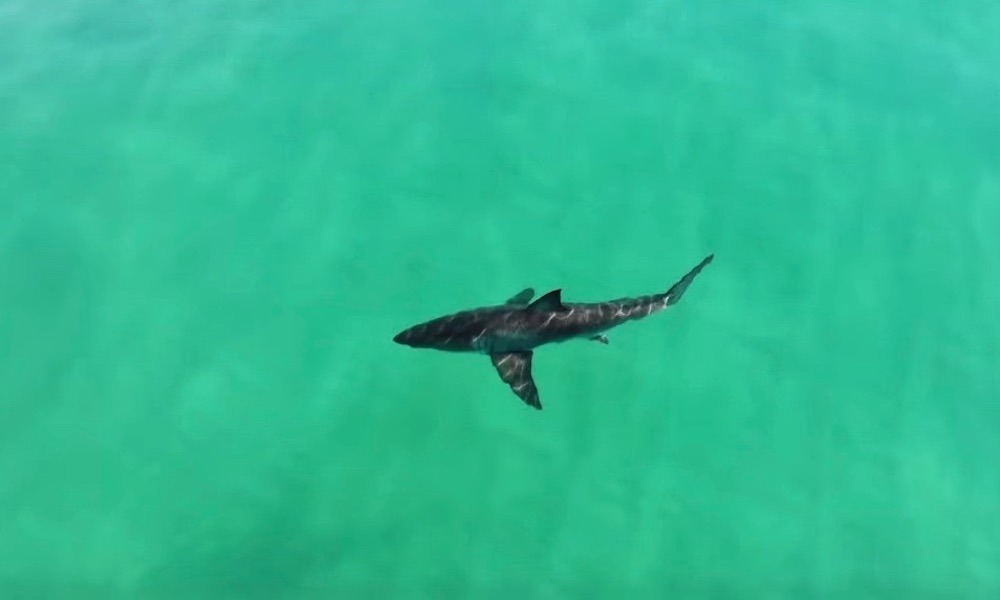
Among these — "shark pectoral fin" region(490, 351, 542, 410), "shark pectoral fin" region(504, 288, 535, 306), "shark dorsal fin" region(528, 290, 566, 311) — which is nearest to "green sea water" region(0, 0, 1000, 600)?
"shark pectoral fin" region(490, 351, 542, 410)

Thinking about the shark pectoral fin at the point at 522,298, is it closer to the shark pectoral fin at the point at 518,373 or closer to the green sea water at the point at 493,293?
the shark pectoral fin at the point at 518,373

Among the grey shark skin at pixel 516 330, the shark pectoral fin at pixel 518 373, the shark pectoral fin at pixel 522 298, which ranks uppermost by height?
the shark pectoral fin at pixel 522 298

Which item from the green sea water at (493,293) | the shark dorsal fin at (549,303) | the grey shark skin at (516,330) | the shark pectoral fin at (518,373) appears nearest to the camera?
the shark dorsal fin at (549,303)

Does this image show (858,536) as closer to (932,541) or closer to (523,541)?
(932,541)

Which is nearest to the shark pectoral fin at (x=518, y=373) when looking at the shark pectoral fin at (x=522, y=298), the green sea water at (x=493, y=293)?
the shark pectoral fin at (x=522, y=298)

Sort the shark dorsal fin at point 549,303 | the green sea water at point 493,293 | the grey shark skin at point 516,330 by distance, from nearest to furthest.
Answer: the shark dorsal fin at point 549,303
the grey shark skin at point 516,330
the green sea water at point 493,293

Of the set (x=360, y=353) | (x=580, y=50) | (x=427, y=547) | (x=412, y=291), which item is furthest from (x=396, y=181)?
(x=427, y=547)
